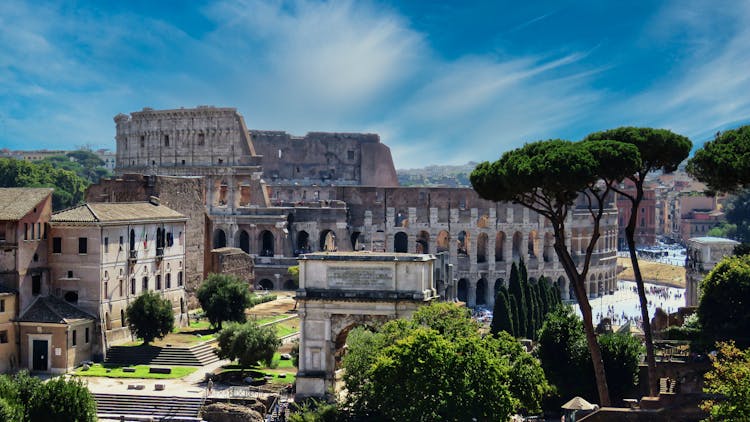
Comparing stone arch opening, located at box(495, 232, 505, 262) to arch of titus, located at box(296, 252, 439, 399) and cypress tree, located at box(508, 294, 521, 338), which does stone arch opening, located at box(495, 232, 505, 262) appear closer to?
cypress tree, located at box(508, 294, 521, 338)

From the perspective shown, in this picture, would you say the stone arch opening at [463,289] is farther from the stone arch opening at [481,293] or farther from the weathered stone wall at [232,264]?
the weathered stone wall at [232,264]

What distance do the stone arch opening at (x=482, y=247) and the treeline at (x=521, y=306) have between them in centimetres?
2576

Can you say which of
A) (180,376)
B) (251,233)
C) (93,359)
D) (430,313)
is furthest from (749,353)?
(251,233)

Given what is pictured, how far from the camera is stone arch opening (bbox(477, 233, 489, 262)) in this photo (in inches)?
3366

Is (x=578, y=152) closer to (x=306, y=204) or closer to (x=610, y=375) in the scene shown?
(x=610, y=375)

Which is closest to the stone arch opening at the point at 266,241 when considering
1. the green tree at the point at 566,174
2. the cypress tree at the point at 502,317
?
the cypress tree at the point at 502,317

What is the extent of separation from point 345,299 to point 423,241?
170 feet

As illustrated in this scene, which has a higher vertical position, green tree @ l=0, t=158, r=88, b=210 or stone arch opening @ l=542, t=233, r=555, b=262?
green tree @ l=0, t=158, r=88, b=210

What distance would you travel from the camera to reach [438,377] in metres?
27.3

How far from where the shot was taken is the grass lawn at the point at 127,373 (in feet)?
129

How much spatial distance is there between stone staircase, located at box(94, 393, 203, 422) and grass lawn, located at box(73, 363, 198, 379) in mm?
3331

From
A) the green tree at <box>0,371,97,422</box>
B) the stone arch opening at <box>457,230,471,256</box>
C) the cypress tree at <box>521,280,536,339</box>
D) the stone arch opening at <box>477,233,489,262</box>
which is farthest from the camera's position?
the stone arch opening at <box>477,233,489,262</box>

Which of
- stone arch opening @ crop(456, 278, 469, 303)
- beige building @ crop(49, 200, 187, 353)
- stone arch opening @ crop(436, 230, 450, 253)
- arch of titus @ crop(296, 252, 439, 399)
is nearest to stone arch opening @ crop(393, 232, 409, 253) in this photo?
stone arch opening @ crop(436, 230, 450, 253)

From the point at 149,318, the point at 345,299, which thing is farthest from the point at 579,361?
the point at 149,318
